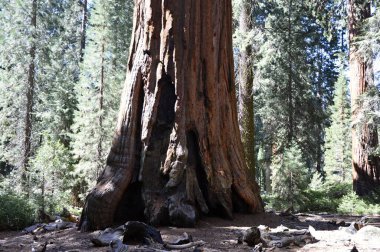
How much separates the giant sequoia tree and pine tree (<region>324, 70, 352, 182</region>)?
3230cm

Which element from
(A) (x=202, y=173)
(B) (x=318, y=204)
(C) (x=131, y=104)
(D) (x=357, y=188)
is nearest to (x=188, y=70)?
(C) (x=131, y=104)

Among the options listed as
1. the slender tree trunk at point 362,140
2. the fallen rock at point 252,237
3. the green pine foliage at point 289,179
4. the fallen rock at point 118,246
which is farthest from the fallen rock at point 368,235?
the slender tree trunk at point 362,140

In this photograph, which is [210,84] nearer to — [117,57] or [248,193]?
[248,193]

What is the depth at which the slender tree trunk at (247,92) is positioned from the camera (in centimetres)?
1267

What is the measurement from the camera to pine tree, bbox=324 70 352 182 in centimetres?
3666

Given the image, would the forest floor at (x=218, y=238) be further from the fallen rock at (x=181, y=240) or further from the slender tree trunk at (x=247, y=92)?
the slender tree trunk at (x=247, y=92)

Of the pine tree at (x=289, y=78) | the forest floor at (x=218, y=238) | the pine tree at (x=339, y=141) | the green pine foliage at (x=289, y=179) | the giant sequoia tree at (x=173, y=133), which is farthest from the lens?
the pine tree at (x=339, y=141)

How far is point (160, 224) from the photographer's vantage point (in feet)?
16.3

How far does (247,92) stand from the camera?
44.1 ft

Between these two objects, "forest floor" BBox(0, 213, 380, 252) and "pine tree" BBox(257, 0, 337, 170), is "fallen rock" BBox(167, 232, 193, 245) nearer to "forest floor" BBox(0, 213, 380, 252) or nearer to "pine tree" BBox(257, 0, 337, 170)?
"forest floor" BBox(0, 213, 380, 252)

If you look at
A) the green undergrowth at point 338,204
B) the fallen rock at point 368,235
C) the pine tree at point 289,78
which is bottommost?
the green undergrowth at point 338,204

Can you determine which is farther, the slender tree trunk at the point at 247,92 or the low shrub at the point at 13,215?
the slender tree trunk at the point at 247,92

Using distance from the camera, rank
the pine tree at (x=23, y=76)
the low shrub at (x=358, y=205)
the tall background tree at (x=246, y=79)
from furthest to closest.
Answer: the pine tree at (x=23, y=76), the tall background tree at (x=246, y=79), the low shrub at (x=358, y=205)

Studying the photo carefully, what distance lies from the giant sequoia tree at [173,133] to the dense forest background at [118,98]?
3.95m
